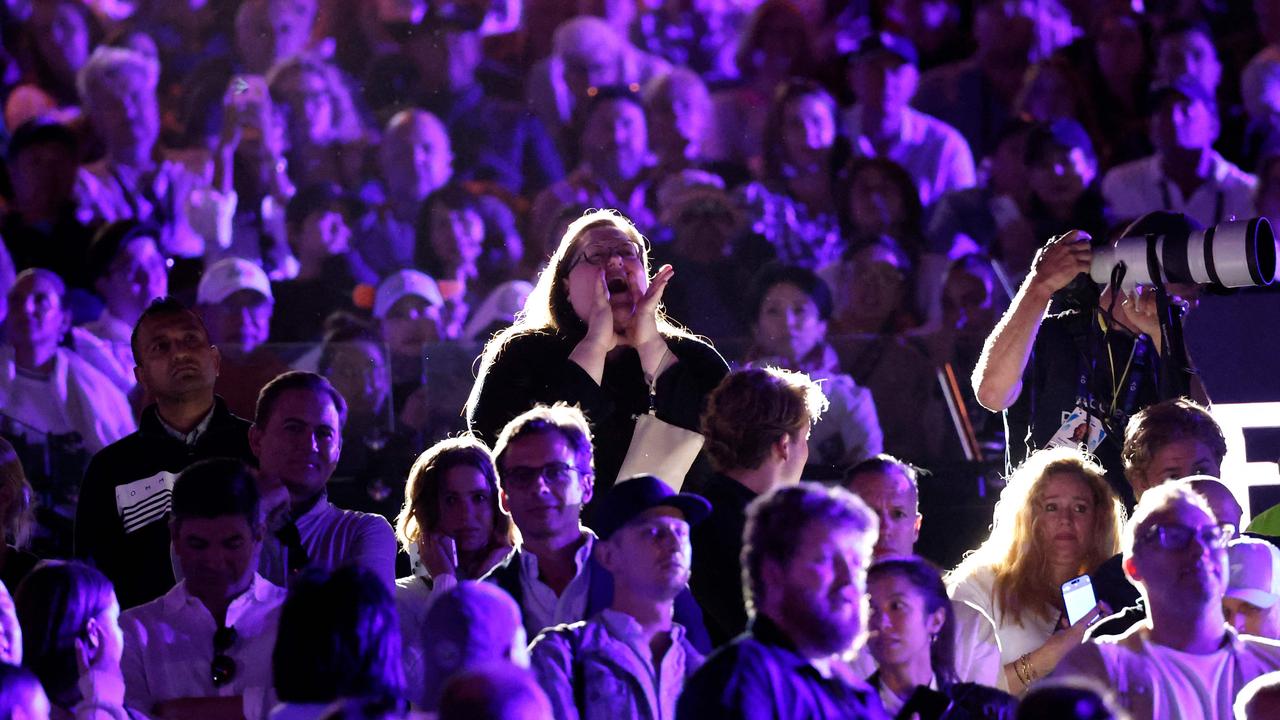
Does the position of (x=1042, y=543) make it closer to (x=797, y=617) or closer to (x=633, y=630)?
(x=633, y=630)

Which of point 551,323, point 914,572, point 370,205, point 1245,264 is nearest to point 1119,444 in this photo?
point 1245,264

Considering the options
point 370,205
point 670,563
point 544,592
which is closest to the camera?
point 670,563

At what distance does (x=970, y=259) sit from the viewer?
6.33 m

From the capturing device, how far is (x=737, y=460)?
12.1ft

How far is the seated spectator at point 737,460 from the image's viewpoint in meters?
3.56

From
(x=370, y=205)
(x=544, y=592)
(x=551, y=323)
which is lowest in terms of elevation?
(x=544, y=592)

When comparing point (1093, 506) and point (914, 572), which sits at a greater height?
point (1093, 506)

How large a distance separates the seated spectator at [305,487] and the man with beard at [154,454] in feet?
1.07

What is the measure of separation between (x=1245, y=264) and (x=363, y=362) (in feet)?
9.23

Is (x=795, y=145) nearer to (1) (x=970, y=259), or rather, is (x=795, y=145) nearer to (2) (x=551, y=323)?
(1) (x=970, y=259)

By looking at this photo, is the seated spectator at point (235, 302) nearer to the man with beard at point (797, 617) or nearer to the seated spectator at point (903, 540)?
the seated spectator at point (903, 540)

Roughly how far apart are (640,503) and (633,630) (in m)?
0.26

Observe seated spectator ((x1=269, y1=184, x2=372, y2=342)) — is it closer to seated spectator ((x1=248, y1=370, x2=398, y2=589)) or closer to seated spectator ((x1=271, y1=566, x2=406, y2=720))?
seated spectator ((x1=248, y1=370, x2=398, y2=589))

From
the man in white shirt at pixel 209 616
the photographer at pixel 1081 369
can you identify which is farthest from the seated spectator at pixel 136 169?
the photographer at pixel 1081 369
